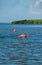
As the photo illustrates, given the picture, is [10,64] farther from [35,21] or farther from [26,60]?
[35,21]

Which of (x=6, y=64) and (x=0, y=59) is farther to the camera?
(x=0, y=59)

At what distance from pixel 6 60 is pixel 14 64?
1163mm

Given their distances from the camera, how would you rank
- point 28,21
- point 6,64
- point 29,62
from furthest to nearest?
point 28,21 → point 29,62 → point 6,64

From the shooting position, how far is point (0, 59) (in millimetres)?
15211

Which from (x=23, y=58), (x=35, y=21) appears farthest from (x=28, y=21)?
(x=23, y=58)

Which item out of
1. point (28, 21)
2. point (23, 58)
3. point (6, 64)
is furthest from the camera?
point (28, 21)

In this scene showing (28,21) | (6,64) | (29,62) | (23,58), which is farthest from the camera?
(28,21)

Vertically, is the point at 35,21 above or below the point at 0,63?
below

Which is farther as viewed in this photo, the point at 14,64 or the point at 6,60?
the point at 6,60

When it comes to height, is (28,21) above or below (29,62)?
below

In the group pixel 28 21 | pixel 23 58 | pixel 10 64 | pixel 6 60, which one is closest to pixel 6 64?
pixel 10 64

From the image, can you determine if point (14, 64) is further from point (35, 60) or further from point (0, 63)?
point (35, 60)

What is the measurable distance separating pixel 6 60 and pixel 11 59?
0.51 metres

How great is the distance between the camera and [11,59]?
50.8 feet
